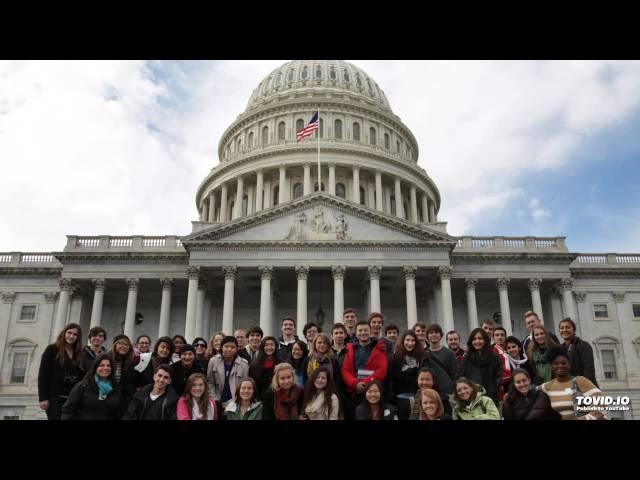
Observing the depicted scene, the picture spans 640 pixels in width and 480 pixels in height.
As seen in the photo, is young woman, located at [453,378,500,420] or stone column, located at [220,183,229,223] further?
stone column, located at [220,183,229,223]

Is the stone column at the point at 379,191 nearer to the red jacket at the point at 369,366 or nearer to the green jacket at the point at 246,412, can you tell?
the red jacket at the point at 369,366

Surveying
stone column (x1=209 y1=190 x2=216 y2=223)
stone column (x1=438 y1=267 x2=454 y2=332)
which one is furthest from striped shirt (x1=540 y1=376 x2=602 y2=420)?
stone column (x1=209 y1=190 x2=216 y2=223)

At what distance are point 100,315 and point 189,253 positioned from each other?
869cm

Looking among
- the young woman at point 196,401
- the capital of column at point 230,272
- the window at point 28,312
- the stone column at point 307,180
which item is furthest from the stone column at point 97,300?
the young woman at point 196,401

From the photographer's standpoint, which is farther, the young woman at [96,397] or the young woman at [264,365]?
the young woman at [264,365]

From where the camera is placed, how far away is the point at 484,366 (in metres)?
11.7

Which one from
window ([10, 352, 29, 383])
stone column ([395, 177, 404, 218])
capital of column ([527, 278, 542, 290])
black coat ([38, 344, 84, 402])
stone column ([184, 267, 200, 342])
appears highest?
stone column ([395, 177, 404, 218])

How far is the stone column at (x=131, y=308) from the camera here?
42.9 metres

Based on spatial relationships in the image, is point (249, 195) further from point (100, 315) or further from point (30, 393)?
point (30, 393)

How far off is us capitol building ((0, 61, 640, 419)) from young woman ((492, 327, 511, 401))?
1093 inches

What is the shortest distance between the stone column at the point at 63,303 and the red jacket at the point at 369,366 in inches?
1517

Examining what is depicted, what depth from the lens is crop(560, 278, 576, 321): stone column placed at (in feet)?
148

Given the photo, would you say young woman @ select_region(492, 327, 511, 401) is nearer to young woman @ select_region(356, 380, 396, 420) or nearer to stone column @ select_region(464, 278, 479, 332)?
young woman @ select_region(356, 380, 396, 420)
